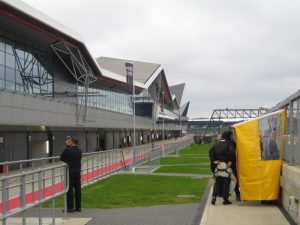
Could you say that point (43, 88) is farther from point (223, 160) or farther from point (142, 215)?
point (142, 215)

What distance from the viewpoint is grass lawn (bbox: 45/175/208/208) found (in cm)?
1487

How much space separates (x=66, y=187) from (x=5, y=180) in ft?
12.8

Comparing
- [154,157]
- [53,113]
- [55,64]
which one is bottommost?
[154,157]

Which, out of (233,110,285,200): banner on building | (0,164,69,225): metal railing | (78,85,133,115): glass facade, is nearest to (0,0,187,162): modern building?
(78,85,133,115): glass facade

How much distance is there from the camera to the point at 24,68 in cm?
4022

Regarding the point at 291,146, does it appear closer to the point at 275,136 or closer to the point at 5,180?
the point at 275,136

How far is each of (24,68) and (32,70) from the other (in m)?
1.70

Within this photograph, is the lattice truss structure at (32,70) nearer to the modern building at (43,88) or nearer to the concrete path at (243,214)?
the modern building at (43,88)

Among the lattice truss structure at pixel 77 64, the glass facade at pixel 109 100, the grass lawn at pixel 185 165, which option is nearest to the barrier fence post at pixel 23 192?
the grass lawn at pixel 185 165

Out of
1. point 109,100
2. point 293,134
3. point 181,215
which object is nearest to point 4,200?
point 181,215

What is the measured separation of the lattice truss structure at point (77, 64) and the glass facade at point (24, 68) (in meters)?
1.33

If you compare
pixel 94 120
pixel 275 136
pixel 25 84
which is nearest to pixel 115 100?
pixel 94 120

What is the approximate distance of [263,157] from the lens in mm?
12695

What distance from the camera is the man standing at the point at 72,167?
1253 cm
